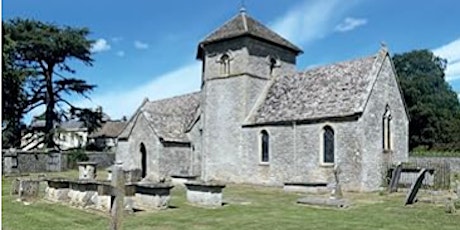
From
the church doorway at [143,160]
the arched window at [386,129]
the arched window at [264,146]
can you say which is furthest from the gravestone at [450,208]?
the church doorway at [143,160]

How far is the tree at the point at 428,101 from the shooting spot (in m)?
55.7

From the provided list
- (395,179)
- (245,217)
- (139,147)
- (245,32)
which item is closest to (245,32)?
(245,32)

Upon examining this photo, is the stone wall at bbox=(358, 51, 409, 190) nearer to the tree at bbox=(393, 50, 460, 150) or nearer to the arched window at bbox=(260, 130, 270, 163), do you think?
the arched window at bbox=(260, 130, 270, 163)

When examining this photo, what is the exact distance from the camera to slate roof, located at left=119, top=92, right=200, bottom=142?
33844 mm

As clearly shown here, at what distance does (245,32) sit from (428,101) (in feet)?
128

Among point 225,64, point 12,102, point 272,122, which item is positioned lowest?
point 272,122

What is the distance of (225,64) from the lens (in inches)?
1296

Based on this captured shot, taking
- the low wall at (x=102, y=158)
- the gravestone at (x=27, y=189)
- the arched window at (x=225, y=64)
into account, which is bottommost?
the low wall at (x=102, y=158)

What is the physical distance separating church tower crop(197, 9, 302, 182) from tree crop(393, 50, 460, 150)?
2921 cm

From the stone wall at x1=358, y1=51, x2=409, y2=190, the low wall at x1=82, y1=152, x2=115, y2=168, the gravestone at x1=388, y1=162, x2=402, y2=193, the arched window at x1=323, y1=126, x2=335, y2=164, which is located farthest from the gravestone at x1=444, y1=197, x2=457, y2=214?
the low wall at x1=82, y1=152, x2=115, y2=168

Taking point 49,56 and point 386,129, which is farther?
point 49,56

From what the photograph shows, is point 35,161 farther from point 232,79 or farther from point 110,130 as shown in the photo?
point 110,130

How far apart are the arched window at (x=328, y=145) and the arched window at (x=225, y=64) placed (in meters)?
9.18

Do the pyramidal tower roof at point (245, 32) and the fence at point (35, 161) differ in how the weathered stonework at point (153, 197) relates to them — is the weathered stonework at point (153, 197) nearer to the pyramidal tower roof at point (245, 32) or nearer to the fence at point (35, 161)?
the pyramidal tower roof at point (245, 32)
